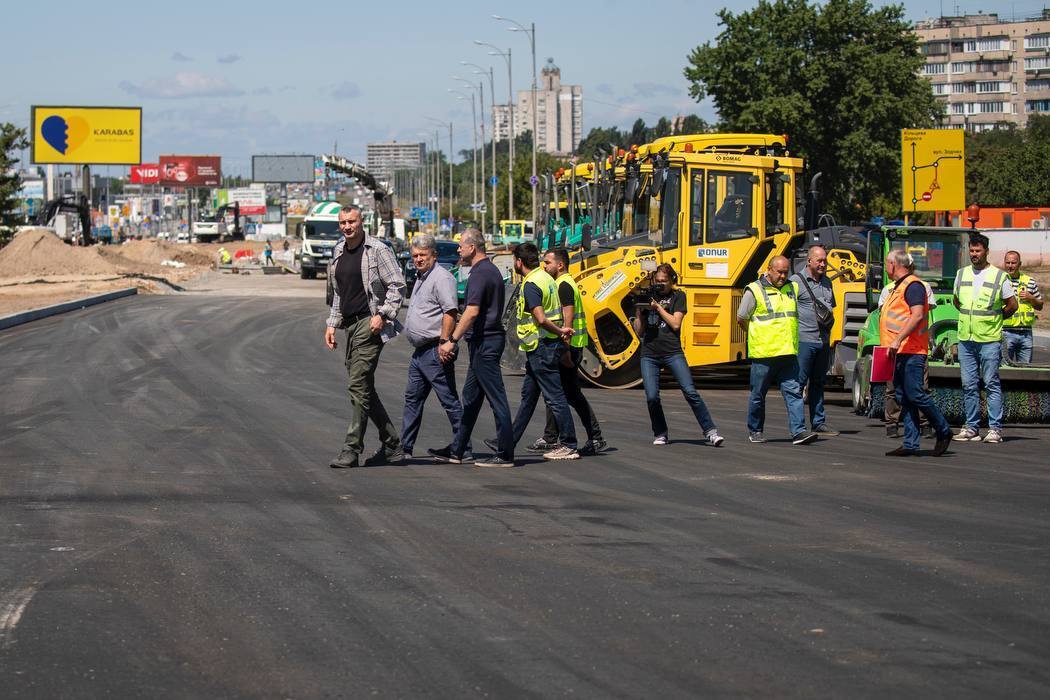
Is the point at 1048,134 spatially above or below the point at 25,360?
above

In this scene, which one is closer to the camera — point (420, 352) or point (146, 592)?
point (146, 592)

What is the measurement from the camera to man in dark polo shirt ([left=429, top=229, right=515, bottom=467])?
11.1 metres

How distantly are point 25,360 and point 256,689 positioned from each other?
58.2 ft

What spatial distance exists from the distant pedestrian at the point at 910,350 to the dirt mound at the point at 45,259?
4783 centimetres

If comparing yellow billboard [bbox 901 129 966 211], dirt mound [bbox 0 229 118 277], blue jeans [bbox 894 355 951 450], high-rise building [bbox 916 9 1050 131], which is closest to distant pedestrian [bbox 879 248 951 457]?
blue jeans [bbox 894 355 951 450]

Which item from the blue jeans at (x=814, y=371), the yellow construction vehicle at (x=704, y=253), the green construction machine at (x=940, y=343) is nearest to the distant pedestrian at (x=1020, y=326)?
the green construction machine at (x=940, y=343)

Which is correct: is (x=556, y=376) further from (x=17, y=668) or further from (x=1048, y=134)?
(x=1048, y=134)

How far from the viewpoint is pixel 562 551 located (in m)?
7.99

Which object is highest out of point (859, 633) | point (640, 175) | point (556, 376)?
point (640, 175)

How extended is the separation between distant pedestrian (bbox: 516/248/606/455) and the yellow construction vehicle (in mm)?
6113

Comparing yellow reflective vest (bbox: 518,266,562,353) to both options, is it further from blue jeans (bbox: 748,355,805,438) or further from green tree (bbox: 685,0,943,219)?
green tree (bbox: 685,0,943,219)

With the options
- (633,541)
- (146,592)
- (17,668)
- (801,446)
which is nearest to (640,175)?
(801,446)

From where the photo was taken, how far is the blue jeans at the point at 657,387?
12.9 metres

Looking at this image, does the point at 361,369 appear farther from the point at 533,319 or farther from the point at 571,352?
the point at 571,352
